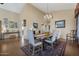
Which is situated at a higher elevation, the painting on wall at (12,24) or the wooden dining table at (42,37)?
the painting on wall at (12,24)

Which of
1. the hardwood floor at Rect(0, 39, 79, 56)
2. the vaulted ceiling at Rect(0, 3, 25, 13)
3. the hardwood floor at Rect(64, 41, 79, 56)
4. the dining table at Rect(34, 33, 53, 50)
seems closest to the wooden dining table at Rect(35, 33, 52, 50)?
the dining table at Rect(34, 33, 53, 50)

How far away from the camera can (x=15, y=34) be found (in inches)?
87.0

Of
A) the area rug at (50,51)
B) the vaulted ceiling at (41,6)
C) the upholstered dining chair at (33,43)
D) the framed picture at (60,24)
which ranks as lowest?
the area rug at (50,51)

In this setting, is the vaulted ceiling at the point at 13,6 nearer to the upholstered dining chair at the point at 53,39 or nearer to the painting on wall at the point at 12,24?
the painting on wall at the point at 12,24

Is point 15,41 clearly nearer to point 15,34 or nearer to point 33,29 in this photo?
point 15,34

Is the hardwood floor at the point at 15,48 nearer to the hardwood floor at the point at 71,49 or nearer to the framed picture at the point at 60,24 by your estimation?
the hardwood floor at the point at 71,49

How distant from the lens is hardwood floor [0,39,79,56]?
7.05ft

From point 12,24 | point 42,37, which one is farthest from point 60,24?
point 12,24

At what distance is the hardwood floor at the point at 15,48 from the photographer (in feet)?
7.05

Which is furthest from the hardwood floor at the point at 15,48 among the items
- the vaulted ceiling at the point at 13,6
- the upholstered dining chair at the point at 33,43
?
the vaulted ceiling at the point at 13,6

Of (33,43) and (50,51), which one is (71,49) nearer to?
(50,51)

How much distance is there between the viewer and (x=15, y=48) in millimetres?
2166

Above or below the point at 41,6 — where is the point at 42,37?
below

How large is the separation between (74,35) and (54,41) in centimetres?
43
